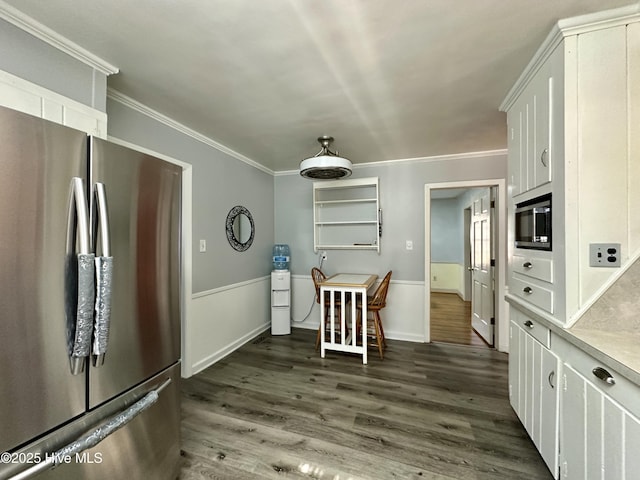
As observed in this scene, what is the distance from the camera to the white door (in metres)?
3.42

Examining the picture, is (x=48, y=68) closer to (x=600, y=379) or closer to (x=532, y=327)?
(x=600, y=379)

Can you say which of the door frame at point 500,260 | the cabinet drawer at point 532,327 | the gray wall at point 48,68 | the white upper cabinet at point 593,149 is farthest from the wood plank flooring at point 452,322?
the gray wall at point 48,68

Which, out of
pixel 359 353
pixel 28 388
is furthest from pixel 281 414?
pixel 28 388

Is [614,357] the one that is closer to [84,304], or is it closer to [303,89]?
[84,304]

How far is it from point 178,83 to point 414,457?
289 cm

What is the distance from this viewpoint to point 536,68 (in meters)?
1.56

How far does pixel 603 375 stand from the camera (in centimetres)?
101

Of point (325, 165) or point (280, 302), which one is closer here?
point (325, 165)

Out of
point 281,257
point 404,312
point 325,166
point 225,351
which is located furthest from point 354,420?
point 281,257

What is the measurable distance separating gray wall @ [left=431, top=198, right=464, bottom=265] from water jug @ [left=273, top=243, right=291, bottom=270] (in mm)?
4564

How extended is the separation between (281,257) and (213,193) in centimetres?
142

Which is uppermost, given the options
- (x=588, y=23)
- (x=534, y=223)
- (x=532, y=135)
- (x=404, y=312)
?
(x=588, y=23)

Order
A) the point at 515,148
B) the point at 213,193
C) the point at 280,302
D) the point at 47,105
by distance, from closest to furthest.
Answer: the point at 47,105
the point at 515,148
the point at 213,193
the point at 280,302

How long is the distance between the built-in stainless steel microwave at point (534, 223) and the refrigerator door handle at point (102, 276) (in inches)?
81.6
